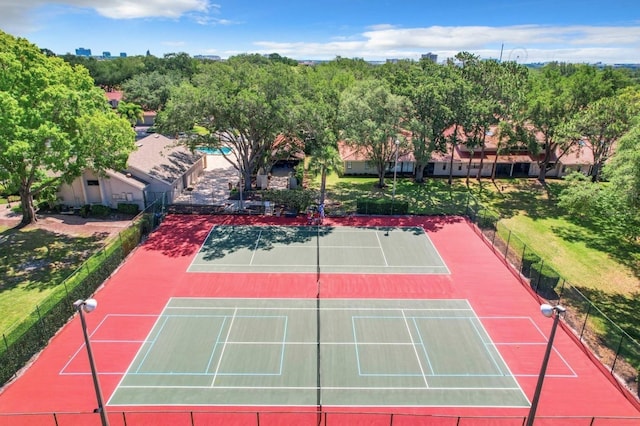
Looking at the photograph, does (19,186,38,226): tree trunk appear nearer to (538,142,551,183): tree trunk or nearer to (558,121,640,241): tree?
(558,121,640,241): tree

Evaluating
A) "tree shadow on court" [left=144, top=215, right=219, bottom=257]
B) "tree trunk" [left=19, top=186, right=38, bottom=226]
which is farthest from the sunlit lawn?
"tree trunk" [left=19, top=186, right=38, bottom=226]

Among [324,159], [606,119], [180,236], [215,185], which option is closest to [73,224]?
[180,236]

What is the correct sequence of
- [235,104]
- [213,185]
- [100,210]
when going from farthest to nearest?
[213,185]
[100,210]
[235,104]

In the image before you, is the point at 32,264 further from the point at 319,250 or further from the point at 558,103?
the point at 558,103

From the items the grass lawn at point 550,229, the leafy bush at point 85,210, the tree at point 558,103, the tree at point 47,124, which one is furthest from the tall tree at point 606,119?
the leafy bush at point 85,210

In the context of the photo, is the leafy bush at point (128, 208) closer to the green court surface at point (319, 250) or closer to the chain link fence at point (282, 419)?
the green court surface at point (319, 250)
